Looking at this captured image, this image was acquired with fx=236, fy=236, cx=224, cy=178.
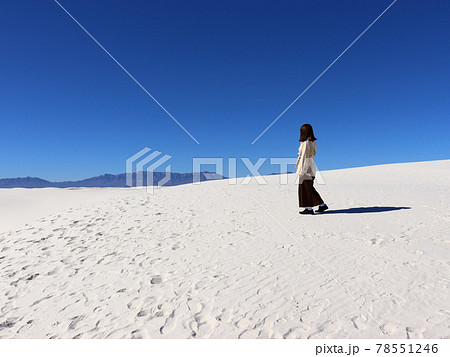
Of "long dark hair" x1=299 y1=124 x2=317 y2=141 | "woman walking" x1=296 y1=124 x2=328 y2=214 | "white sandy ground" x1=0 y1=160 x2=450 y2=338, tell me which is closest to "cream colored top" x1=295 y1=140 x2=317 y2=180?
"woman walking" x1=296 y1=124 x2=328 y2=214

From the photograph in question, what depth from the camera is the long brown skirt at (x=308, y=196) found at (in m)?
8.09

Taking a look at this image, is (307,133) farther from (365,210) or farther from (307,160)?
(365,210)

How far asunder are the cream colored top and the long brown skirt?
0.23 meters

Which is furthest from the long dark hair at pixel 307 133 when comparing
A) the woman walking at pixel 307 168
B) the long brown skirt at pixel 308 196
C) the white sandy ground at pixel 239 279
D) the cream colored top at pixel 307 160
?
the white sandy ground at pixel 239 279

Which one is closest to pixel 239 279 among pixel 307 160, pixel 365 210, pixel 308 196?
pixel 308 196

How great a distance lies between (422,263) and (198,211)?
24.3ft

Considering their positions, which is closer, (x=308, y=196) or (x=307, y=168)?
(x=307, y=168)

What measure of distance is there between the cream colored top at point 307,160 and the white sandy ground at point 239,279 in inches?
57.6

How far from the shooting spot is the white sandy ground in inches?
117

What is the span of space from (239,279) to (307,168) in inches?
202

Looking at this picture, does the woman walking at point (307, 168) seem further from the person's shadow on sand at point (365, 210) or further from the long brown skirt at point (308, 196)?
the person's shadow on sand at point (365, 210)

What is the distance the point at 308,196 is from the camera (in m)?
8.19

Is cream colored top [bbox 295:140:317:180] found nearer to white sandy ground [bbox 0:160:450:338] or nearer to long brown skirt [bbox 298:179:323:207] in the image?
long brown skirt [bbox 298:179:323:207]
